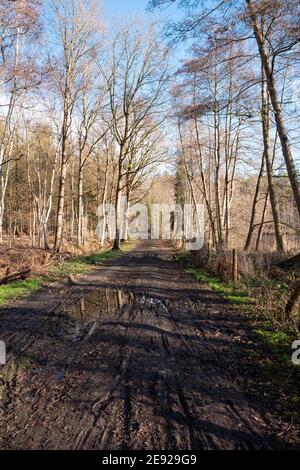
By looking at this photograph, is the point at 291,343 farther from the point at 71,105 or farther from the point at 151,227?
the point at 151,227

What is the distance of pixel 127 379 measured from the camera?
4336mm

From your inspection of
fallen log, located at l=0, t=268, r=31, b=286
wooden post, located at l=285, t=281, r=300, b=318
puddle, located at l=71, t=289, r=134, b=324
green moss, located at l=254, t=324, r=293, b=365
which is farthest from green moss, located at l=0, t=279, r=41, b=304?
wooden post, located at l=285, t=281, r=300, b=318

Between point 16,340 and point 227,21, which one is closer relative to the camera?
point 16,340

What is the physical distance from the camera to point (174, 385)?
4.20 metres

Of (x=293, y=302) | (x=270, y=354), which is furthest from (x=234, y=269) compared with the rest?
(x=270, y=354)

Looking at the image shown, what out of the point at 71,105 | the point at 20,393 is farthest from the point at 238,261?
the point at 71,105

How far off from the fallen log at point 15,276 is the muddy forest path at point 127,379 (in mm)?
2404

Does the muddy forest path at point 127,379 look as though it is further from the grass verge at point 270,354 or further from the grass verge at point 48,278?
the grass verge at point 48,278

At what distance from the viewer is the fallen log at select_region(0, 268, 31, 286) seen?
1012 centimetres

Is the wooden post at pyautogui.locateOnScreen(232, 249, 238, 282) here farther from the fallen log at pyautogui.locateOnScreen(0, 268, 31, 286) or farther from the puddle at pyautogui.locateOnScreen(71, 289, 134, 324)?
the fallen log at pyautogui.locateOnScreen(0, 268, 31, 286)

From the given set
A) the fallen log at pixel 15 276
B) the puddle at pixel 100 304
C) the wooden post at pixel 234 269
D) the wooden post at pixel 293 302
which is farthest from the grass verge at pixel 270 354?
the fallen log at pixel 15 276

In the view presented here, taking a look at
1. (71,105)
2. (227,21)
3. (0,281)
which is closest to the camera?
(227,21)

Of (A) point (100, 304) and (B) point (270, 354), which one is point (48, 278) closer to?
(A) point (100, 304)
